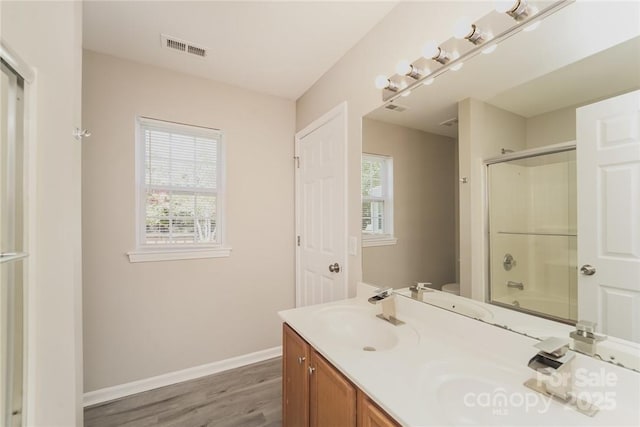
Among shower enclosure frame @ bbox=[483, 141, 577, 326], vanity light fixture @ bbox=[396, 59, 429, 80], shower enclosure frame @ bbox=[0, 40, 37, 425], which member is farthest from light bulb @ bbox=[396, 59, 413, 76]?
shower enclosure frame @ bbox=[0, 40, 37, 425]

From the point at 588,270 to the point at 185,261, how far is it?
245 centimetres

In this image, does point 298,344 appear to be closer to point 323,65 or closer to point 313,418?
point 313,418

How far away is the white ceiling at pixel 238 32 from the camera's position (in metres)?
1.56

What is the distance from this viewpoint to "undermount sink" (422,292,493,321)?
109 cm

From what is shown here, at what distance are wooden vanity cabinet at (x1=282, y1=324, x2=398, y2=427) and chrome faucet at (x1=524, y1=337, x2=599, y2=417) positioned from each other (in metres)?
0.45

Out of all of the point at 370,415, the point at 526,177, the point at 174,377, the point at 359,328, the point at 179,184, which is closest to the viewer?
the point at 370,415

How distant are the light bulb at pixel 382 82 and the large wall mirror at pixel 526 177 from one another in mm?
110

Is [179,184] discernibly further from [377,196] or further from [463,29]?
[463,29]

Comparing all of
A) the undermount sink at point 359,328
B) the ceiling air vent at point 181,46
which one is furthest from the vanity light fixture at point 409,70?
the ceiling air vent at point 181,46

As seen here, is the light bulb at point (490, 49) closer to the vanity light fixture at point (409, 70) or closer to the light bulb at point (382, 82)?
the vanity light fixture at point (409, 70)

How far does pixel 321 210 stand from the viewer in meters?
2.25

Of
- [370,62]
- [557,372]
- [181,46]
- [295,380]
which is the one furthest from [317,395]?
[181,46]

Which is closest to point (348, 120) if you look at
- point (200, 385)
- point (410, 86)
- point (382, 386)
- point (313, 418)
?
point (410, 86)

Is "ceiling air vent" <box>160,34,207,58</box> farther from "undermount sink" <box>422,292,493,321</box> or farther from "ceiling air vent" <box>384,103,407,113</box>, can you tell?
"undermount sink" <box>422,292,493,321</box>
